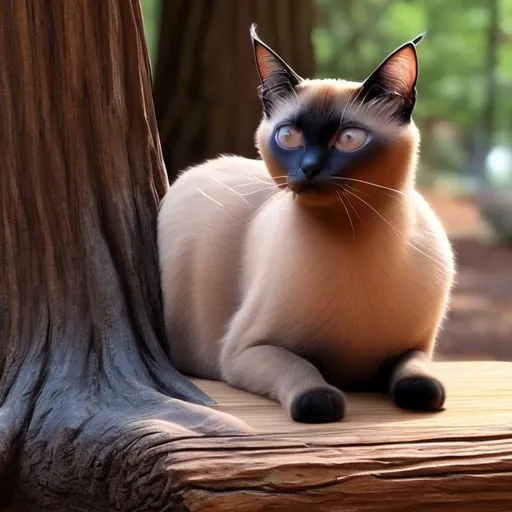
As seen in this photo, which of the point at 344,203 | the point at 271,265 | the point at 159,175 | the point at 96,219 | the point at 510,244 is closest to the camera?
the point at 344,203

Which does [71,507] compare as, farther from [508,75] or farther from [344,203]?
[508,75]

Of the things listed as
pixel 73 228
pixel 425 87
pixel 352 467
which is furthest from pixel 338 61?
pixel 352 467

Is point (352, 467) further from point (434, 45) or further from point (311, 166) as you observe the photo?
point (434, 45)

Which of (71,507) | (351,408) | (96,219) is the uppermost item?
(96,219)

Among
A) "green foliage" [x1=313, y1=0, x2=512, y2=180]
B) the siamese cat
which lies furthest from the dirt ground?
the siamese cat

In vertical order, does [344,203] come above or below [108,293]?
above

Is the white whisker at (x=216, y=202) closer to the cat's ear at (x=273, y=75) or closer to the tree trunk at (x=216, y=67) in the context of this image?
the cat's ear at (x=273, y=75)

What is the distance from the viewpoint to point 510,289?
7367 mm

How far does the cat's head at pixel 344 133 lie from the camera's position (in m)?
1.88

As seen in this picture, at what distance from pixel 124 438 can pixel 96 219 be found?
65 centimetres

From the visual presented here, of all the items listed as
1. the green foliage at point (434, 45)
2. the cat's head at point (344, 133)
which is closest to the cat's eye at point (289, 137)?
the cat's head at point (344, 133)

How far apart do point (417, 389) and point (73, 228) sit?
867 mm

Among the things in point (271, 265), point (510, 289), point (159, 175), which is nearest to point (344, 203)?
point (271, 265)

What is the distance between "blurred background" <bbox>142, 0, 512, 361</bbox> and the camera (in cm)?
348
